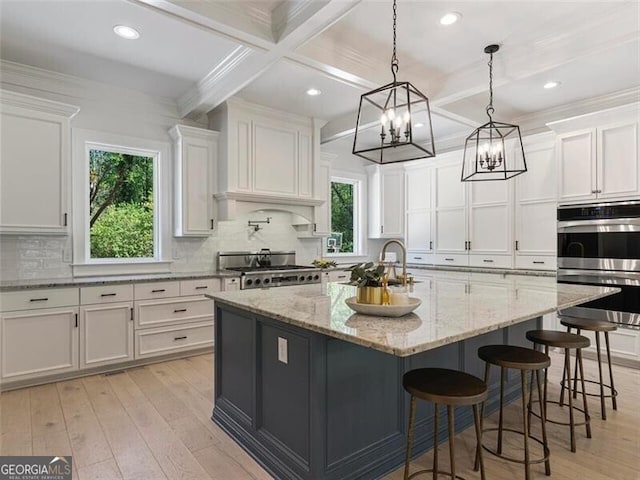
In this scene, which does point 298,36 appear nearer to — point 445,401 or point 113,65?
point 113,65

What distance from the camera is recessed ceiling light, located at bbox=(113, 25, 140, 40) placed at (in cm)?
295

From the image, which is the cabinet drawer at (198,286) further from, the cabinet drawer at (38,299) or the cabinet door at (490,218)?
the cabinet door at (490,218)

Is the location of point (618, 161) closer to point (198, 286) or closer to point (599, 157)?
point (599, 157)

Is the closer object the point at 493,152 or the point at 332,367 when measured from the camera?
the point at 332,367

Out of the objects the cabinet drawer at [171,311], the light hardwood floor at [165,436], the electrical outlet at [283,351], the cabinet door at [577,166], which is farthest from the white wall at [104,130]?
the cabinet door at [577,166]

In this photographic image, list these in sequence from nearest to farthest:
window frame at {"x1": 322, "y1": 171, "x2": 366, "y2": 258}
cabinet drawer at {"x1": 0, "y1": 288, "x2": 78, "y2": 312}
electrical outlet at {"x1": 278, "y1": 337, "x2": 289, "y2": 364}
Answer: electrical outlet at {"x1": 278, "y1": 337, "x2": 289, "y2": 364}
cabinet drawer at {"x1": 0, "y1": 288, "x2": 78, "y2": 312}
window frame at {"x1": 322, "y1": 171, "x2": 366, "y2": 258}

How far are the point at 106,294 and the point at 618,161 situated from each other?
520 cm

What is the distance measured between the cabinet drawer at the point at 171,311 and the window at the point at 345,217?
2553 mm

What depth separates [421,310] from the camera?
6.97 feet

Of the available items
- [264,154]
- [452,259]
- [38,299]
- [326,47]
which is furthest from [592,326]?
[38,299]

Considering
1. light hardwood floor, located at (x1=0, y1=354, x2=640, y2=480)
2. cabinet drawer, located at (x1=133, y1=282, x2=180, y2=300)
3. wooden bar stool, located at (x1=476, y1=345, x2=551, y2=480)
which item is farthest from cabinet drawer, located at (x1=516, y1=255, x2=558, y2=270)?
cabinet drawer, located at (x1=133, y1=282, x2=180, y2=300)

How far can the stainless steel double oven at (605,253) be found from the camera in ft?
12.2

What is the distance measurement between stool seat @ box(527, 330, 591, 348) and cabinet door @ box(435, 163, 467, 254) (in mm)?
2693

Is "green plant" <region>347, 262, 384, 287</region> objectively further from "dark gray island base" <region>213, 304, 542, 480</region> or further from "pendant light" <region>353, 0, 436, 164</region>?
"pendant light" <region>353, 0, 436, 164</region>
